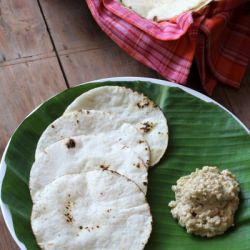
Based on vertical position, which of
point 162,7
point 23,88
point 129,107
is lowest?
point 23,88

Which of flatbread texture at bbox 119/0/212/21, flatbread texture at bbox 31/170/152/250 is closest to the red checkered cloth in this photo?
flatbread texture at bbox 119/0/212/21

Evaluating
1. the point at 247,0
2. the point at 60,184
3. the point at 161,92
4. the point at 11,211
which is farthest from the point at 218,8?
the point at 11,211

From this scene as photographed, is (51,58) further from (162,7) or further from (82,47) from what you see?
(162,7)

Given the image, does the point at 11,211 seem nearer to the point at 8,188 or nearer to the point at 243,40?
the point at 8,188

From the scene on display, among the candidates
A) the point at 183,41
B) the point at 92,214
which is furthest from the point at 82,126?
the point at 183,41

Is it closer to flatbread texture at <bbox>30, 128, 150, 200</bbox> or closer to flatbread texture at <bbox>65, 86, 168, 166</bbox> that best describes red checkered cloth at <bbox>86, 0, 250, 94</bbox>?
flatbread texture at <bbox>65, 86, 168, 166</bbox>

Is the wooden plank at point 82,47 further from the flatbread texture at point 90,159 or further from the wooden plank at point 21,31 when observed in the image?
the flatbread texture at point 90,159

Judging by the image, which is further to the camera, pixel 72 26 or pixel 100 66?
pixel 72 26

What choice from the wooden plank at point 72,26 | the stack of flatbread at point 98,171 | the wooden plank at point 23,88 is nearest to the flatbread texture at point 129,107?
the stack of flatbread at point 98,171
